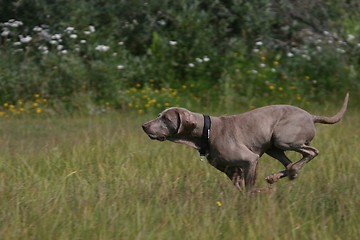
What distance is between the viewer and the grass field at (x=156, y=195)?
505 centimetres

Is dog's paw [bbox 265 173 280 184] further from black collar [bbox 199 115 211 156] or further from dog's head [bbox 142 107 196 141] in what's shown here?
dog's head [bbox 142 107 196 141]

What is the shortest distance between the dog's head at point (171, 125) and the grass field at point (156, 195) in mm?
374

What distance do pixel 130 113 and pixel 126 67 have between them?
1.45m

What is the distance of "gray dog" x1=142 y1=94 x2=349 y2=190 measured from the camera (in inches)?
253

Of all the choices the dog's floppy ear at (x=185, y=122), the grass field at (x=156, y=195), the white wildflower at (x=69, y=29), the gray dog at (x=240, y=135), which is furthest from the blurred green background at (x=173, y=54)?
the dog's floppy ear at (x=185, y=122)

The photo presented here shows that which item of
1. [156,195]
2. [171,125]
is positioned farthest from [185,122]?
[156,195]

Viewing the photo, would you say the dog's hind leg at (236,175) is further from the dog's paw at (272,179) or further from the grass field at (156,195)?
the dog's paw at (272,179)

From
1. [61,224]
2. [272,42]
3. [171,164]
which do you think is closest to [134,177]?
[171,164]

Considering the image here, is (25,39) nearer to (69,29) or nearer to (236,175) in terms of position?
(69,29)

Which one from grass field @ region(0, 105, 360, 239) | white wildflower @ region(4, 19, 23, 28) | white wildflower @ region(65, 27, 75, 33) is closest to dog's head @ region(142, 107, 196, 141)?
grass field @ region(0, 105, 360, 239)

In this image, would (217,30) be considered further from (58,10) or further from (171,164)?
(171,164)

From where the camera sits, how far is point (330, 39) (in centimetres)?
1380

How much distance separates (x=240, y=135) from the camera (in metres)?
6.54

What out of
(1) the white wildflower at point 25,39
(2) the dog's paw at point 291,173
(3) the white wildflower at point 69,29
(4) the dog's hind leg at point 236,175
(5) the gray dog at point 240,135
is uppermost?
Answer: (5) the gray dog at point 240,135
